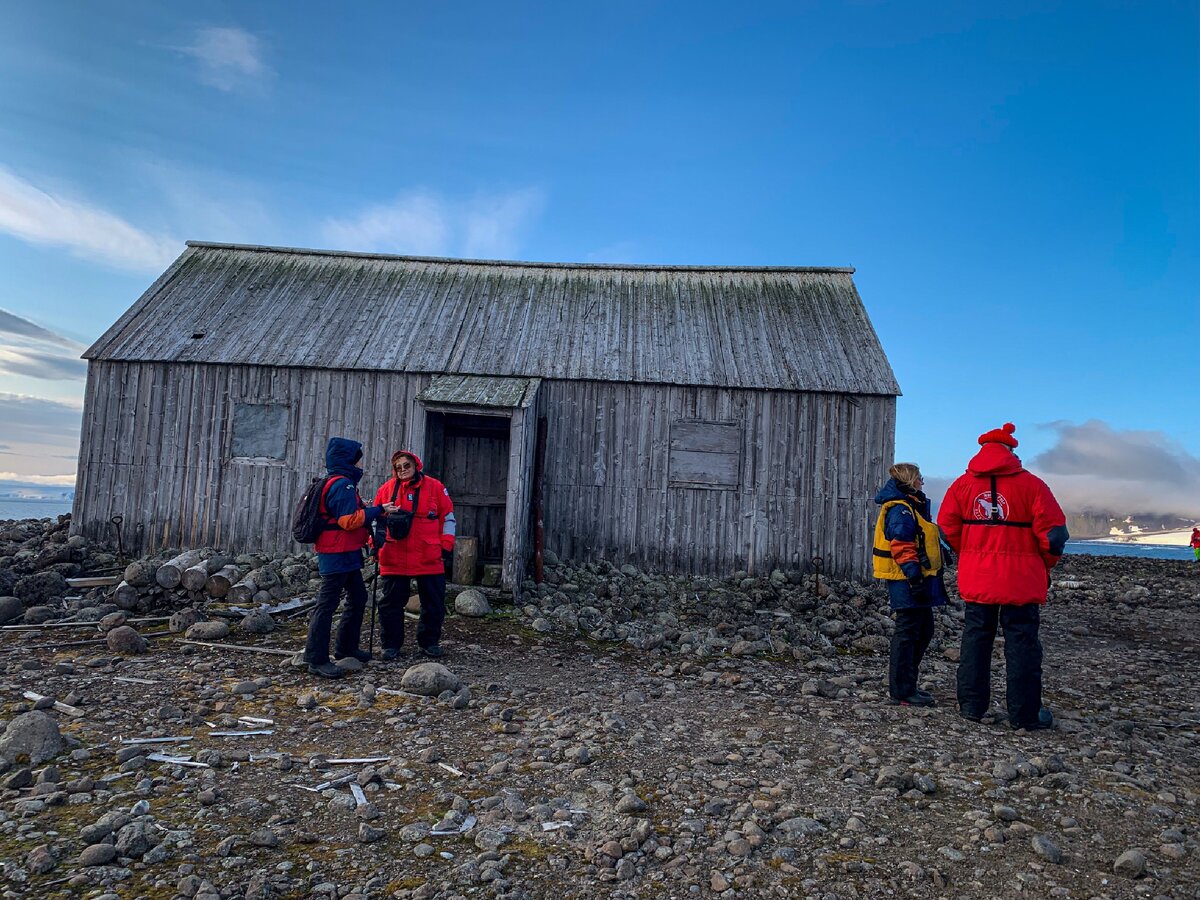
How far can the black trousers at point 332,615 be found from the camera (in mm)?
6828

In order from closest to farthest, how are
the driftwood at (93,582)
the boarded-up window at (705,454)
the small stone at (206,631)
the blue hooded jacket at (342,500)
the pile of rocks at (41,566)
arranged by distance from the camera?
the blue hooded jacket at (342,500), the small stone at (206,631), the pile of rocks at (41,566), the driftwood at (93,582), the boarded-up window at (705,454)

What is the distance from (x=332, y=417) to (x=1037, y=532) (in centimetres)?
1146

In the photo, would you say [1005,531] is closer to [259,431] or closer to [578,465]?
[578,465]

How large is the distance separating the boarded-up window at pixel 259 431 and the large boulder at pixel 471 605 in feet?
17.7

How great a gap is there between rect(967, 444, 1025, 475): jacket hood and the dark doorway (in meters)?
8.95

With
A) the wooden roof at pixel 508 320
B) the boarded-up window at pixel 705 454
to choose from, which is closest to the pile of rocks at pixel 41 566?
the wooden roof at pixel 508 320

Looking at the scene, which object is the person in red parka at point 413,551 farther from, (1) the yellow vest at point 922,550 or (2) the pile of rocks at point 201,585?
(1) the yellow vest at point 922,550

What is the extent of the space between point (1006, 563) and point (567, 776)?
4.08m

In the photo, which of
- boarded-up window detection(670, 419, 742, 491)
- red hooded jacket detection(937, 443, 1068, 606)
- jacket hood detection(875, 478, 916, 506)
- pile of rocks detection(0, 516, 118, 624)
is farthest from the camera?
boarded-up window detection(670, 419, 742, 491)

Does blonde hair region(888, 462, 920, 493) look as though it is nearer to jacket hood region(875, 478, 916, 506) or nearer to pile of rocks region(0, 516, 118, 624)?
jacket hood region(875, 478, 916, 506)

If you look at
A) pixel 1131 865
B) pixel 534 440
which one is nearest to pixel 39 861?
pixel 1131 865

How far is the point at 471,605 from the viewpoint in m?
9.91

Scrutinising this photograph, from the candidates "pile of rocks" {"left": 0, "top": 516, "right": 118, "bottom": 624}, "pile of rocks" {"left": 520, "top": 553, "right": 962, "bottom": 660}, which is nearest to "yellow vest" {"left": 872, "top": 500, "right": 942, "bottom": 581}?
"pile of rocks" {"left": 520, "top": 553, "right": 962, "bottom": 660}

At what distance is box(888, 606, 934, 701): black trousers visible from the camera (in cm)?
645
